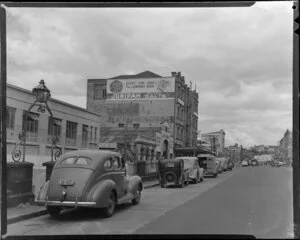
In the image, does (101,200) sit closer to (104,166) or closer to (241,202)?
(104,166)

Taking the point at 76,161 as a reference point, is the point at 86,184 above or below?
below

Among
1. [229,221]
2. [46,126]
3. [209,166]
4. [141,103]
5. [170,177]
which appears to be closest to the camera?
[229,221]

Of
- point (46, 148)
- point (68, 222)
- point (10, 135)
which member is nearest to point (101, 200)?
point (68, 222)

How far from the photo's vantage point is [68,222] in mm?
11672

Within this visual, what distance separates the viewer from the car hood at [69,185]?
1202cm

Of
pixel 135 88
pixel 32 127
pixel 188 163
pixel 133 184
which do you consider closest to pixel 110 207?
pixel 133 184

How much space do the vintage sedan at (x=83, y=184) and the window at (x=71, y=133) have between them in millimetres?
24476

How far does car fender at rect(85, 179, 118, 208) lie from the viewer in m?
12.0

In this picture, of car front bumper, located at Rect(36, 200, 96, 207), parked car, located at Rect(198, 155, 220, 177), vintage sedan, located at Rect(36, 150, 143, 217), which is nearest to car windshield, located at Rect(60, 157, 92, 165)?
vintage sedan, located at Rect(36, 150, 143, 217)

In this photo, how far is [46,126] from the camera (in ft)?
117

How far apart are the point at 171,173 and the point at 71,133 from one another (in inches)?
542

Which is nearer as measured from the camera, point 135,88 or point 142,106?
point 135,88

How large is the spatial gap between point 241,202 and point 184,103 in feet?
187

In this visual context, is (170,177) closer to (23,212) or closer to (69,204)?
(23,212)
